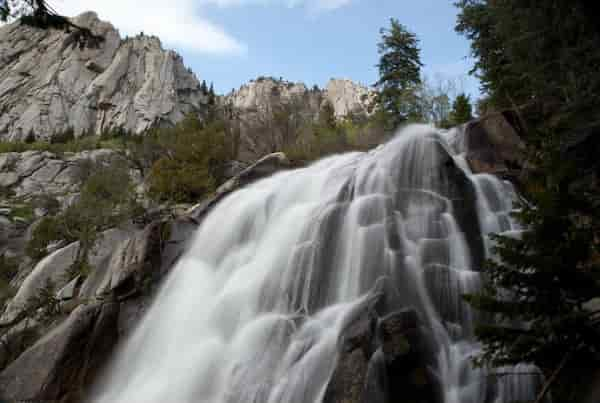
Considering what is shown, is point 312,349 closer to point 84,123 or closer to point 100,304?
point 100,304

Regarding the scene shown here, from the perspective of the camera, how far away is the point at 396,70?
29.1m

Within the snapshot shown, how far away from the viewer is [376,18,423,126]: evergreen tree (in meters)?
27.8

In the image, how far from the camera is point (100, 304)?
989 cm

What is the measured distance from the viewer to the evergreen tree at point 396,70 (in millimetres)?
27781

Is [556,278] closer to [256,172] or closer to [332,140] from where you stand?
[256,172]

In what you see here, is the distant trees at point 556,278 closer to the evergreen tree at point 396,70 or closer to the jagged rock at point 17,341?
the jagged rock at point 17,341

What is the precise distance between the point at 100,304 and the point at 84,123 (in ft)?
274

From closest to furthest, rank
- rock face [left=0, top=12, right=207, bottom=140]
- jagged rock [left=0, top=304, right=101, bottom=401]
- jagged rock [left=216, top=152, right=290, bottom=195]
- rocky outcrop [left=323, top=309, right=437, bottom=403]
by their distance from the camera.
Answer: rocky outcrop [left=323, top=309, right=437, bottom=403] → jagged rock [left=0, top=304, right=101, bottom=401] → jagged rock [left=216, top=152, right=290, bottom=195] → rock face [left=0, top=12, right=207, bottom=140]

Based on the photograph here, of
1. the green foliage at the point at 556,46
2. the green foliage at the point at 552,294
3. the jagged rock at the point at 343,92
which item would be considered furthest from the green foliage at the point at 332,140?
the jagged rock at the point at 343,92

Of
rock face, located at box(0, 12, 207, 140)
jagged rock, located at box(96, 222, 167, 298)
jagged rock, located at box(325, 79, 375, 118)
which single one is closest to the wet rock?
jagged rock, located at box(96, 222, 167, 298)

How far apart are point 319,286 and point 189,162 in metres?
13.5

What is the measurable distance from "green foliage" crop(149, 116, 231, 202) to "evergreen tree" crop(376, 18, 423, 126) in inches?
477

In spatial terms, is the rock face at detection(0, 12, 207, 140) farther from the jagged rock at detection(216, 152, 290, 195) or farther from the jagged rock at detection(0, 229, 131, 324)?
the jagged rock at detection(216, 152, 290, 195)

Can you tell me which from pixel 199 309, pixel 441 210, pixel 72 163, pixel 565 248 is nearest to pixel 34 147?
pixel 72 163
